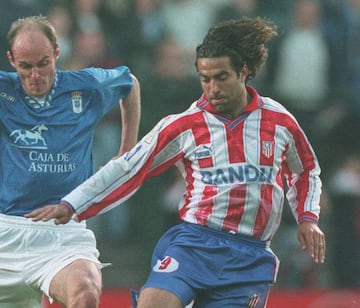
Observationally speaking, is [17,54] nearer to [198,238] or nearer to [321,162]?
[198,238]

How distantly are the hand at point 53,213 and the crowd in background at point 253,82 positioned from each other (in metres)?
4.90

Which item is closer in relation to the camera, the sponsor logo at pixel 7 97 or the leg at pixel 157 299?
the leg at pixel 157 299

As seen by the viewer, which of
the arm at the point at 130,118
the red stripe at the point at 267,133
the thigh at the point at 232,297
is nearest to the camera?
the thigh at the point at 232,297

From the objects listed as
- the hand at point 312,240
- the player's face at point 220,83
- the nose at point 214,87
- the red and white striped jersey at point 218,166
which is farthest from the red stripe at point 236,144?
the hand at point 312,240

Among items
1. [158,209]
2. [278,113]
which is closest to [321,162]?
Answer: [158,209]

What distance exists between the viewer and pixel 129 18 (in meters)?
11.8

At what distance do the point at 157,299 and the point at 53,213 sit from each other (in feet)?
2.23

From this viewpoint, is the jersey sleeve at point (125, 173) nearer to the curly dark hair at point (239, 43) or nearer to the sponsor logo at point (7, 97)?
the curly dark hair at point (239, 43)

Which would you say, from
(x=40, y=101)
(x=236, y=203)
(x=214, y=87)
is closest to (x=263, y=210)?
(x=236, y=203)

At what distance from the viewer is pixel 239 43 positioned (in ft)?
21.5

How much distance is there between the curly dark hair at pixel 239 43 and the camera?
21.2 feet

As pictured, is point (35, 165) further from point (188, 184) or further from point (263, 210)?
point (263, 210)

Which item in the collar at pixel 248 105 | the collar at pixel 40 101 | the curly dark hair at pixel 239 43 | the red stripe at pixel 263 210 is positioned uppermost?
the curly dark hair at pixel 239 43

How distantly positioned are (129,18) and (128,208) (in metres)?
1.88
